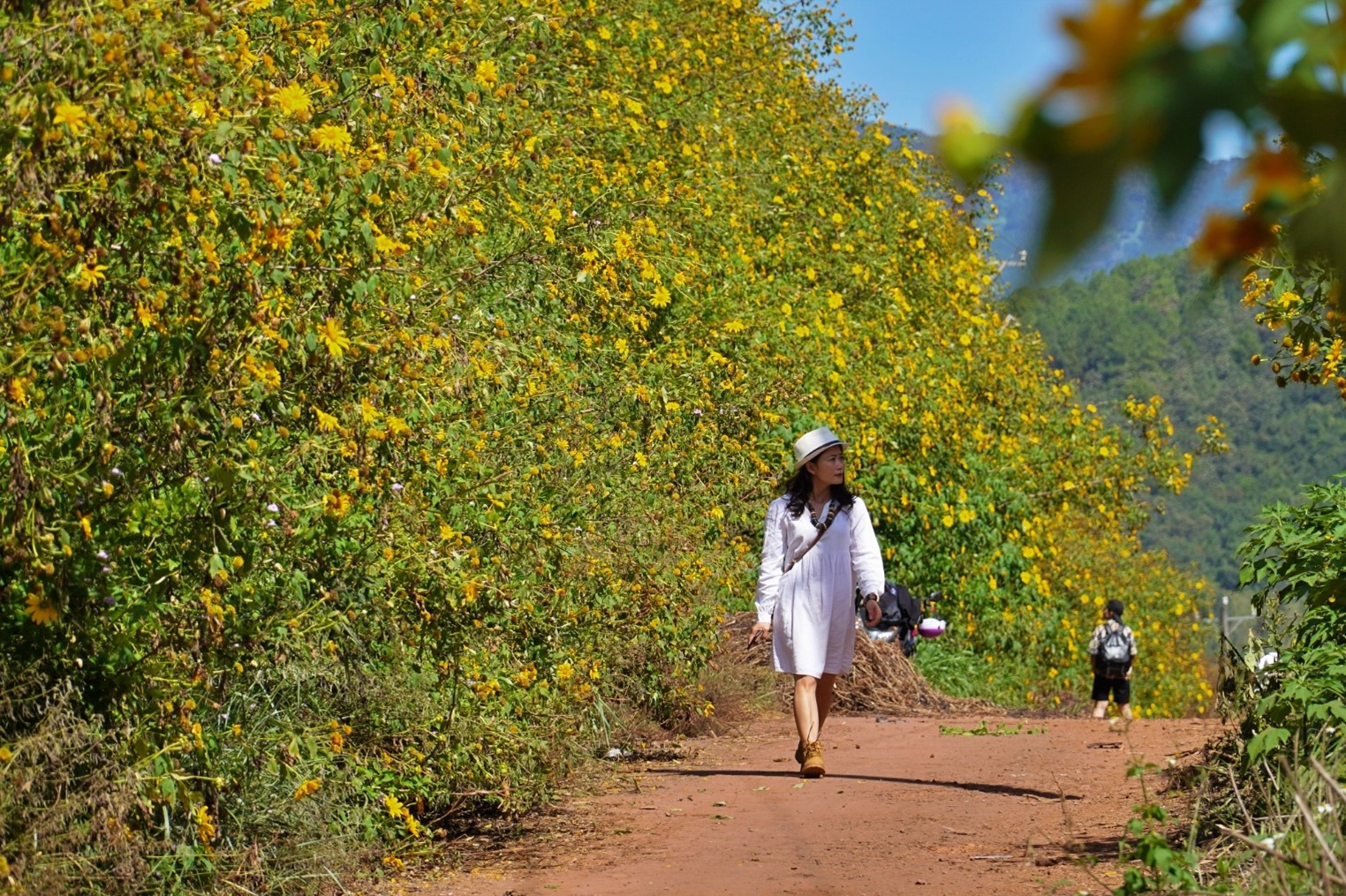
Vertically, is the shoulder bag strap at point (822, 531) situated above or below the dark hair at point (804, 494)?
below

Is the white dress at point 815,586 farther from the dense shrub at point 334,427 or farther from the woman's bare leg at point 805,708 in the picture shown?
the dense shrub at point 334,427

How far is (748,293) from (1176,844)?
24.5 feet

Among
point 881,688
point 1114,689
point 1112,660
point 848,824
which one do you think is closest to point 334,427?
point 848,824

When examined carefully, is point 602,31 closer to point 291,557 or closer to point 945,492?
point 945,492

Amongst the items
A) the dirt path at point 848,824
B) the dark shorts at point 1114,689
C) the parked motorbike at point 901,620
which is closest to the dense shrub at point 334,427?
the dirt path at point 848,824

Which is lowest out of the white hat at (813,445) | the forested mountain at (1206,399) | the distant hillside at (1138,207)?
the distant hillside at (1138,207)

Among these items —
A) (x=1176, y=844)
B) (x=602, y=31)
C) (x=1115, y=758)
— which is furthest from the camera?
(x=602, y=31)

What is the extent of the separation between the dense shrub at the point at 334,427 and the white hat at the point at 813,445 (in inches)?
31.6

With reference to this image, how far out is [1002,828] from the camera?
6.42 metres

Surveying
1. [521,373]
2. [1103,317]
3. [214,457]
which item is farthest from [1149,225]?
[1103,317]

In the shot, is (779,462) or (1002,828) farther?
(779,462)

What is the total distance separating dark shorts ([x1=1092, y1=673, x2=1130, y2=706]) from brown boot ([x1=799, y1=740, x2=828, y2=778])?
7.62 m

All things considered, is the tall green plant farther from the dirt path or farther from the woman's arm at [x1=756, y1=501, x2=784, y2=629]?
the woman's arm at [x1=756, y1=501, x2=784, y2=629]

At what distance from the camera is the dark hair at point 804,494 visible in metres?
7.89
